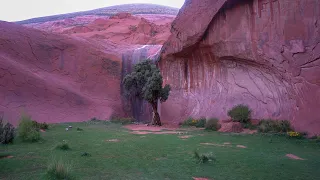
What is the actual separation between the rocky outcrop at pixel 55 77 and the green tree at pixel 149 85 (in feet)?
19.2

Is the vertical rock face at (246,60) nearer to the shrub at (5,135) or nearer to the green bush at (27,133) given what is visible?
the green bush at (27,133)

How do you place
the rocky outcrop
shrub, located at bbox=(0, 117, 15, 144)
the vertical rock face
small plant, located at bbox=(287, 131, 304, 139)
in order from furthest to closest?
the rocky outcrop
the vertical rock face
small plant, located at bbox=(287, 131, 304, 139)
shrub, located at bbox=(0, 117, 15, 144)

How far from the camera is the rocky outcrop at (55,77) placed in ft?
76.3

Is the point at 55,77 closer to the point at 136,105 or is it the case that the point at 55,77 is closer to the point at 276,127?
the point at 136,105

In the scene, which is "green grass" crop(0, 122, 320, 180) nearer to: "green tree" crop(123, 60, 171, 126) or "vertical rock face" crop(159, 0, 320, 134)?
"vertical rock face" crop(159, 0, 320, 134)

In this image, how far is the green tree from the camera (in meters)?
20.2

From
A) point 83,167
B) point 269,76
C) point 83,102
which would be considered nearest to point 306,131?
point 269,76

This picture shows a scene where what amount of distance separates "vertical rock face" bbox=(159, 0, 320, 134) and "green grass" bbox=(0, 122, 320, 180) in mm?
4550

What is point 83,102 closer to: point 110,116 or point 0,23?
point 110,116

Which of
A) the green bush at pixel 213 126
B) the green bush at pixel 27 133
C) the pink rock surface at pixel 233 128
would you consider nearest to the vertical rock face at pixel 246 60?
the pink rock surface at pixel 233 128

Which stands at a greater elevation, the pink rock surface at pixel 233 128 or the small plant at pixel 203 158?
the pink rock surface at pixel 233 128

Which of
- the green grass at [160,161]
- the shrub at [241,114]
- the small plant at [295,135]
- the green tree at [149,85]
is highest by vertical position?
the green tree at [149,85]

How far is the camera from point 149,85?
65.9ft

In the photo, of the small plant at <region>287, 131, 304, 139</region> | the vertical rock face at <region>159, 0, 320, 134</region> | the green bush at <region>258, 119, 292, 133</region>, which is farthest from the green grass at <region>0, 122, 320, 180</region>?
the vertical rock face at <region>159, 0, 320, 134</region>
